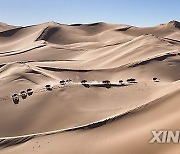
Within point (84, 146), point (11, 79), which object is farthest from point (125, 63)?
point (84, 146)

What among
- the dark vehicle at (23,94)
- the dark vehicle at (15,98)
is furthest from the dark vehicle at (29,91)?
the dark vehicle at (15,98)

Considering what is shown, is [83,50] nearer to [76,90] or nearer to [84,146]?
[76,90]

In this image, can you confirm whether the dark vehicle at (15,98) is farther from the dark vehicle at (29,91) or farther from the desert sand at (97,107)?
the dark vehicle at (29,91)

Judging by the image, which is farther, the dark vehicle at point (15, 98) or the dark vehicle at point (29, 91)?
the dark vehicle at point (29, 91)

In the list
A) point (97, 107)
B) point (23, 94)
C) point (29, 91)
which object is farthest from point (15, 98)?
point (97, 107)

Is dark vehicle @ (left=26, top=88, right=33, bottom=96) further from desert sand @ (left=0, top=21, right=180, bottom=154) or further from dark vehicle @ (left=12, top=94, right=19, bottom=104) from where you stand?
dark vehicle @ (left=12, top=94, right=19, bottom=104)

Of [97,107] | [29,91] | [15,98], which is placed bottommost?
[97,107]

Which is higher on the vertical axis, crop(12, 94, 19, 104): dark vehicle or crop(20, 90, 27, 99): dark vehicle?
crop(20, 90, 27, 99): dark vehicle

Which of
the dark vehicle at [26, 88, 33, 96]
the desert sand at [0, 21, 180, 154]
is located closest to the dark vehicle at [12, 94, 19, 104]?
the desert sand at [0, 21, 180, 154]

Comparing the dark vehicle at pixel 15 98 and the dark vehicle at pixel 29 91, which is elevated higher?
the dark vehicle at pixel 29 91

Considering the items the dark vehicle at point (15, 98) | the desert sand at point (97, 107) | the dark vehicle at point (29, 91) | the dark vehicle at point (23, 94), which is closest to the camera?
the desert sand at point (97, 107)

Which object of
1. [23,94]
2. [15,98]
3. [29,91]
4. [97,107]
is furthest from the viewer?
[29,91]

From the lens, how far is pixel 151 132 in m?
5.59

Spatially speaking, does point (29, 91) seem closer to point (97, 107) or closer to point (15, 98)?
point (15, 98)
